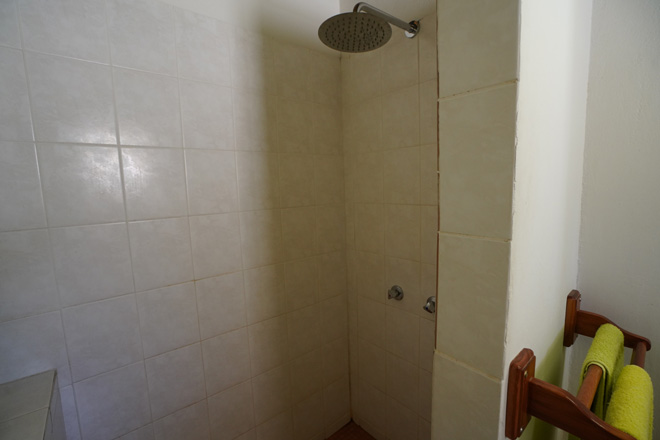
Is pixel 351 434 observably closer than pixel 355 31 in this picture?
No

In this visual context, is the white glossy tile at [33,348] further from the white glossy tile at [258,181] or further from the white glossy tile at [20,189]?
the white glossy tile at [258,181]

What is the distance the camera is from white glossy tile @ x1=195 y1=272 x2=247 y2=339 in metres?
1.03

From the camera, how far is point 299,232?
127 cm

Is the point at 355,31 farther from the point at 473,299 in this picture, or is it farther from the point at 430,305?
the point at 430,305

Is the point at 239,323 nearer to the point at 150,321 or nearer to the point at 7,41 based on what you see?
the point at 150,321

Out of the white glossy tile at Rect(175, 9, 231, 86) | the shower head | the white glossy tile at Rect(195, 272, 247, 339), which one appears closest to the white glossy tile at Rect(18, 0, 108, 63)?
the white glossy tile at Rect(175, 9, 231, 86)

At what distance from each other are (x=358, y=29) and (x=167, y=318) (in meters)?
1.13

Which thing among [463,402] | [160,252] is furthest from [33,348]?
[463,402]

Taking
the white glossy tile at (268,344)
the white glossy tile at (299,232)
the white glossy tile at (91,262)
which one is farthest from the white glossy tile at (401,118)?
the white glossy tile at (91,262)

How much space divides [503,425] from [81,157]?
1.17m

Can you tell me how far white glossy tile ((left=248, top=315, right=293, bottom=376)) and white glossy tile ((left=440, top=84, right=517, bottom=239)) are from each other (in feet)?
3.11

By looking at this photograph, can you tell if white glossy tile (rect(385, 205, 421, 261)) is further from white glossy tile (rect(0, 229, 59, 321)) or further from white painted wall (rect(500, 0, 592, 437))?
white glossy tile (rect(0, 229, 59, 321))

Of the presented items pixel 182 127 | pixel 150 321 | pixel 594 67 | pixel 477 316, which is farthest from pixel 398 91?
pixel 150 321

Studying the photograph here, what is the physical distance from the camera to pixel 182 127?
949 mm
